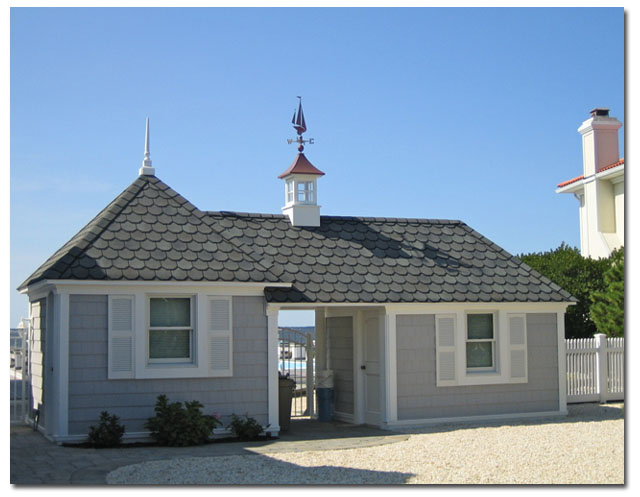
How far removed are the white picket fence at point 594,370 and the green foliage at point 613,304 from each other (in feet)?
4.39

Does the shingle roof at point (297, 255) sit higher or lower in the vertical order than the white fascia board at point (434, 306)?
higher

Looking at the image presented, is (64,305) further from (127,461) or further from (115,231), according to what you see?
(127,461)

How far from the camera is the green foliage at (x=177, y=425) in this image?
12.4 meters

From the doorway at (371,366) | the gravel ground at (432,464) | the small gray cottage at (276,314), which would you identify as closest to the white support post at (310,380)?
the small gray cottage at (276,314)

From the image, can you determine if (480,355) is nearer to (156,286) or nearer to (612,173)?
(156,286)

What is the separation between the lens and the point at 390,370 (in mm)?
14367

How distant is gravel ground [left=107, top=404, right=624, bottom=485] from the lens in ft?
31.9

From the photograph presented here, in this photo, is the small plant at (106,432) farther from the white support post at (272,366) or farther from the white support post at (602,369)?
the white support post at (602,369)

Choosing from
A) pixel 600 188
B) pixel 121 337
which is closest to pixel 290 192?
pixel 121 337

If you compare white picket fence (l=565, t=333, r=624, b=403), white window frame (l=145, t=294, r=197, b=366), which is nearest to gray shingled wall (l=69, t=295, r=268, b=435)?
white window frame (l=145, t=294, r=197, b=366)

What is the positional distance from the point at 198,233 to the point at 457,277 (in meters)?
4.80

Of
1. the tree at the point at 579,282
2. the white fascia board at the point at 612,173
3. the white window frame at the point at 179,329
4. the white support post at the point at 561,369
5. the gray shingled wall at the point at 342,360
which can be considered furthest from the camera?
the tree at the point at 579,282

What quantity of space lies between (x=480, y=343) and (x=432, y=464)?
5.07 m
